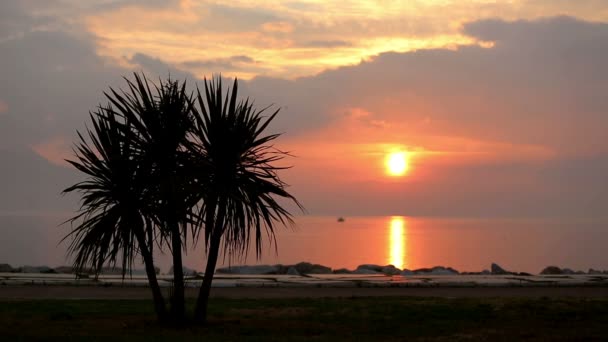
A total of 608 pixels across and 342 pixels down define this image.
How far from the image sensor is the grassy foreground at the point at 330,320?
1655cm

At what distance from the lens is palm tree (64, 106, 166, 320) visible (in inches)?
687

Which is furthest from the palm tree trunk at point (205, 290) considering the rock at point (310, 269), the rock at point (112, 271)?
the rock at point (310, 269)

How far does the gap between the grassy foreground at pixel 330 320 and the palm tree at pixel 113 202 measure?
1.44 meters

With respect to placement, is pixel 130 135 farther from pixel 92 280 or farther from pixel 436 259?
pixel 436 259

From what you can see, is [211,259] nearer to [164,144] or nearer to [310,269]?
[164,144]

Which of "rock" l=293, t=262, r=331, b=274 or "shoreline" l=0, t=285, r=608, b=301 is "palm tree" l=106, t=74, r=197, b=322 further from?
"rock" l=293, t=262, r=331, b=274

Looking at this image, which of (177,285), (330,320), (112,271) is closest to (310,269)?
(112,271)

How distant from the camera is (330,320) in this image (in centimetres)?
1908

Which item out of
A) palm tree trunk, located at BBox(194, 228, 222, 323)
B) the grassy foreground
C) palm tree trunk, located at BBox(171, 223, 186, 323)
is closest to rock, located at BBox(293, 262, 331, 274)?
the grassy foreground

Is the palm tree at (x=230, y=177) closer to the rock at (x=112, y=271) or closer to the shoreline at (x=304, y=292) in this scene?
the shoreline at (x=304, y=292)

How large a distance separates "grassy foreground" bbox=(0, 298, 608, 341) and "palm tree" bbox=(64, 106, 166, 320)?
144 cm

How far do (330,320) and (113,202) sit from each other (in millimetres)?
5346

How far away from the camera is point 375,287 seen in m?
28.8

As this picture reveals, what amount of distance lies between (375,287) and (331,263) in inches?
2030
